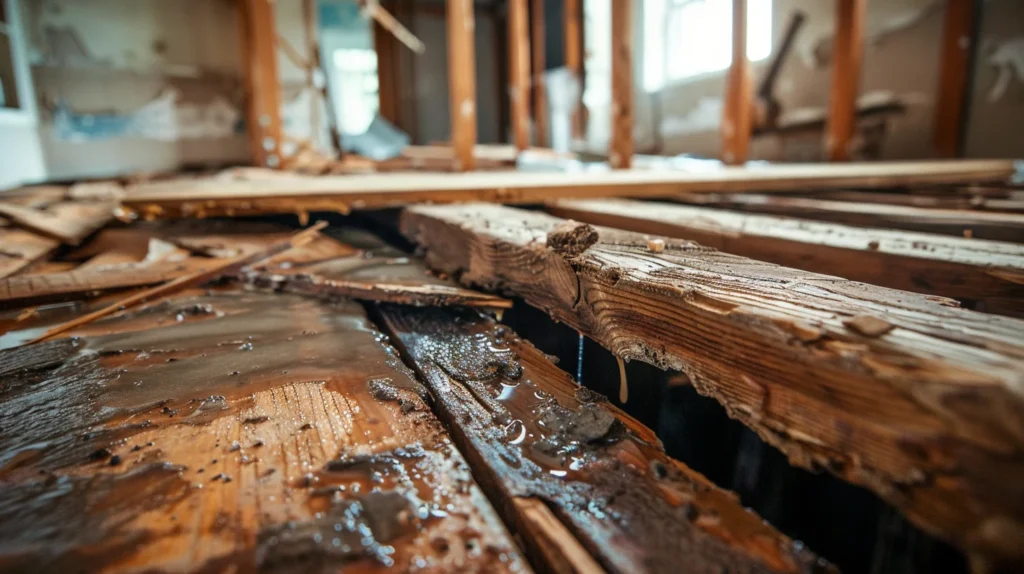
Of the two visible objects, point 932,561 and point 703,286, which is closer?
point 932,561

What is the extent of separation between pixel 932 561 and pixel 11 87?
831 cm

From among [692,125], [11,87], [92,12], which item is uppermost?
[92,12]

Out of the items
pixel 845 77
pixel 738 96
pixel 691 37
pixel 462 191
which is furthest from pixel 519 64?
pixel 462 191

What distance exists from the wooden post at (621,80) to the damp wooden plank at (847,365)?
2572mm

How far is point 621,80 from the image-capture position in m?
3.39

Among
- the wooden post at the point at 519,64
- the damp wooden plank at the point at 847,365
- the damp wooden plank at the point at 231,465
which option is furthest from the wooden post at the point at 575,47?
the damp wooden plank at the point at 231,465

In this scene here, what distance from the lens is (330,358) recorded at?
1090 millimetres

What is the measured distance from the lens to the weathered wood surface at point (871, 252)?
3.74 feet

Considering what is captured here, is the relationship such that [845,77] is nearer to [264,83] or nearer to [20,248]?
[264,83]

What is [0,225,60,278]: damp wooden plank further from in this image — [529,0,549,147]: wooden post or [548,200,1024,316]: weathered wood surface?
[529,0,549,147]: wooden post

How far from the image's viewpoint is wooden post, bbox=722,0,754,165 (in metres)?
3.99

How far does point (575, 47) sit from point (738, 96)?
11.8ft

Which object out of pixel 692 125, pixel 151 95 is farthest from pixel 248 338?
pixel 151 95

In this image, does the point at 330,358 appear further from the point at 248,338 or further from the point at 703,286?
the point at 703,286
